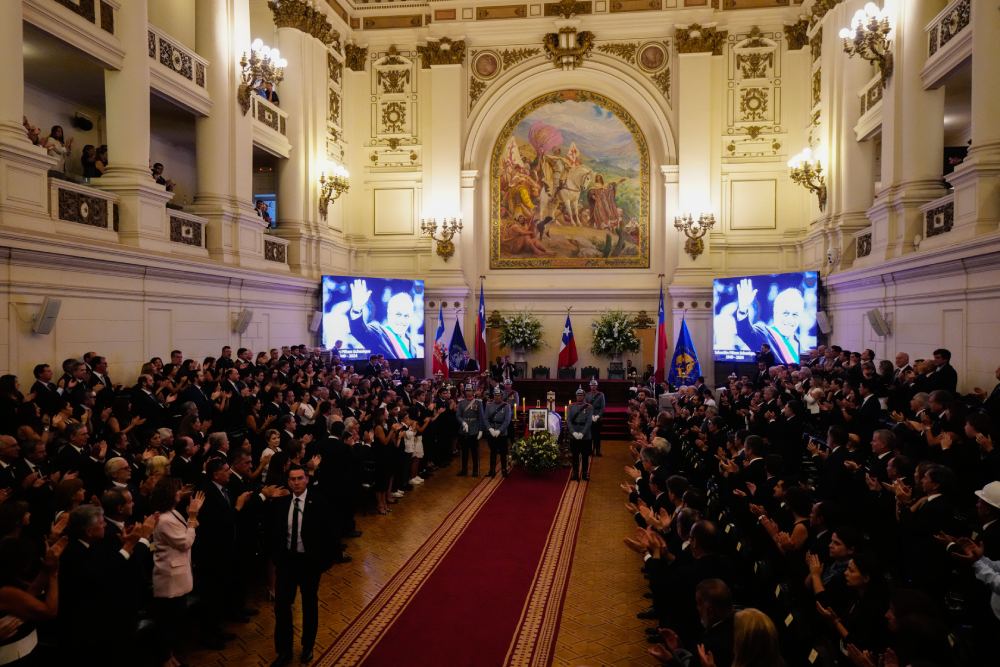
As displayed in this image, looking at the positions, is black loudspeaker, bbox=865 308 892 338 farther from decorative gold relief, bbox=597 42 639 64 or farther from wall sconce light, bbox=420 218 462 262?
wall sconce light, bbox=420 218 462 262

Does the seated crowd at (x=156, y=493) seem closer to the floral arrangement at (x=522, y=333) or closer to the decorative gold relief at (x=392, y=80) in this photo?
the floral arrangement at (x=522, y=333)

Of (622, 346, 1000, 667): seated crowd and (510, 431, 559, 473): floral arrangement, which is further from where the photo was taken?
(510, 431, 559, 473): floral arrangement

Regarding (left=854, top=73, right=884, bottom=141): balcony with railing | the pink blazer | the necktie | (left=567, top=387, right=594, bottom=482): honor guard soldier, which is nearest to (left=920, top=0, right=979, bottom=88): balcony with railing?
(left=854, top=73, right=884, bottom=141): balcony with railing

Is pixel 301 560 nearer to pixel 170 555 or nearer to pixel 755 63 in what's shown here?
pixel 170 555

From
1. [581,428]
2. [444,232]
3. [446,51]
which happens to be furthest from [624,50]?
[581,428]

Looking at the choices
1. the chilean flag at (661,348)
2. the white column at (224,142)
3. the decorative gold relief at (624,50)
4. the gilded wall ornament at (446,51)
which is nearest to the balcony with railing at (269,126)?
the white column at (224,142)

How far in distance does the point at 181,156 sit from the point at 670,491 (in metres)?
14.5

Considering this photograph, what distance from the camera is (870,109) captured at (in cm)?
1325

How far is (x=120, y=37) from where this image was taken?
10.6m

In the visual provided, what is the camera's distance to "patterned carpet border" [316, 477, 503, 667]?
205 inches

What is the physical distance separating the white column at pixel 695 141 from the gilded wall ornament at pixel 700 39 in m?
0.16

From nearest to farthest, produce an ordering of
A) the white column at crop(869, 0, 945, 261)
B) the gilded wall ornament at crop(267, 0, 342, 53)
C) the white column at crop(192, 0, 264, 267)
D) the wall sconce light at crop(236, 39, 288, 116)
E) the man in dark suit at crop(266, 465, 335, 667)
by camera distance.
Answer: the man in dark suit at crop(266, 465, 335, 667) < the white column at crop(869, 0, 945, 261) < the wall sconce light at crop(236, 39, 288, 116) < the white column at crop(192, 0, 264, 267) < the gilded wall ornament at crop(267, 0, 342, 53)

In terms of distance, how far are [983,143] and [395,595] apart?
956 centimetres

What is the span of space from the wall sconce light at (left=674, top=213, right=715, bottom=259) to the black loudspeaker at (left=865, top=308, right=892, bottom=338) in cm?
728
